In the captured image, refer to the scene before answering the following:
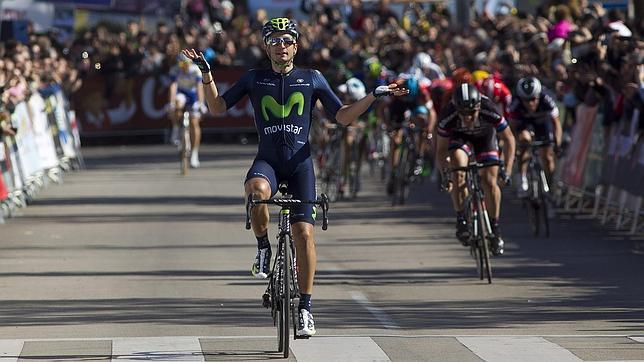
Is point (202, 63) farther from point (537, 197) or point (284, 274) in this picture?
point (537, 197)

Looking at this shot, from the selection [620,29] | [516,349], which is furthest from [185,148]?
[516,349]

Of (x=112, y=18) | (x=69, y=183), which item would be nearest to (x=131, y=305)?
(x=69, y=183)

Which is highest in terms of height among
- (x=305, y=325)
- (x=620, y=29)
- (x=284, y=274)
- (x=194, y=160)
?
(x=620, y=29)

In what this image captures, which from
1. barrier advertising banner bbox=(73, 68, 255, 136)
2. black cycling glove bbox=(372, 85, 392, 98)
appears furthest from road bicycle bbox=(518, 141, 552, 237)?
barrier advertising banner bbox=(73, 68, 255, 136)

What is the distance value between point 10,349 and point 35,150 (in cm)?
1539

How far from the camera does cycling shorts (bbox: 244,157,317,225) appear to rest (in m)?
11.6

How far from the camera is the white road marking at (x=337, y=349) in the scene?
35.8ft

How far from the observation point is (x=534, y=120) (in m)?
20.5

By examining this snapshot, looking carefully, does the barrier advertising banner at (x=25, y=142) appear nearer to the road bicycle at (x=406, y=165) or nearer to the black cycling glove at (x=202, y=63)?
the road bicycle at (x=406, y=165)

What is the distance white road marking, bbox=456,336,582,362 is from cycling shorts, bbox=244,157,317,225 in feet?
4.27

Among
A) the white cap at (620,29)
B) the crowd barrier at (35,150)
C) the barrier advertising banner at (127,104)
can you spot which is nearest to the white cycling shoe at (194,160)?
the crowd barrier at (35,150)

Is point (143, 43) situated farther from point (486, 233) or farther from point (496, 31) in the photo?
point (486, 233)

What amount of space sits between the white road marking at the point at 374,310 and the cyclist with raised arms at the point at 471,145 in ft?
5.63

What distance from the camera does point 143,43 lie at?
41.2 m
